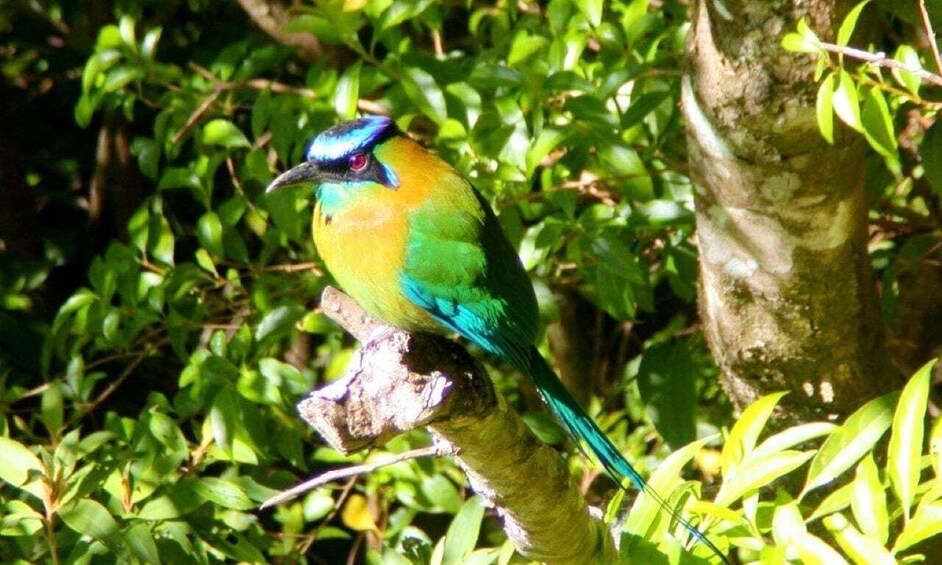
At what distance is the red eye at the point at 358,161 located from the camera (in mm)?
2469

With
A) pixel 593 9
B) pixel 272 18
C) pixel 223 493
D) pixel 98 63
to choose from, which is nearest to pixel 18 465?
pixel 223 493

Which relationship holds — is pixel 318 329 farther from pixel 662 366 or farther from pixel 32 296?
pixel 32 296

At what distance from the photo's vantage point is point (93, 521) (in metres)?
2.27

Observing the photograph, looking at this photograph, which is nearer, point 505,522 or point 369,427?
point 369,427

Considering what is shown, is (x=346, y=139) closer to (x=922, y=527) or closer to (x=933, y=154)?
(x=933, y=154)

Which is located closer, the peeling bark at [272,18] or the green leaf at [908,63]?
the green leaf at [908,63]

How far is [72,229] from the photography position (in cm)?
404

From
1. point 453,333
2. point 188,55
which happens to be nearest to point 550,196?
point 453,333

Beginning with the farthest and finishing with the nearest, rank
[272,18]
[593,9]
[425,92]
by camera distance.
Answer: [272,18], [425,92], [593,9]

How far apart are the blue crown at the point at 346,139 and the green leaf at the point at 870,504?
1178 mm

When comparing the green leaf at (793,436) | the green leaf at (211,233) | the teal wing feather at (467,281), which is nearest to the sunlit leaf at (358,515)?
the green leaf at (211,233)

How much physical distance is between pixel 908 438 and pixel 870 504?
0.12 meters

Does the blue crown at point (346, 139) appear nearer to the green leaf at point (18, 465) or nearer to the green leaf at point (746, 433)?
the green leaf at point (18, 465)

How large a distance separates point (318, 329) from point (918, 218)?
1.37 meters
